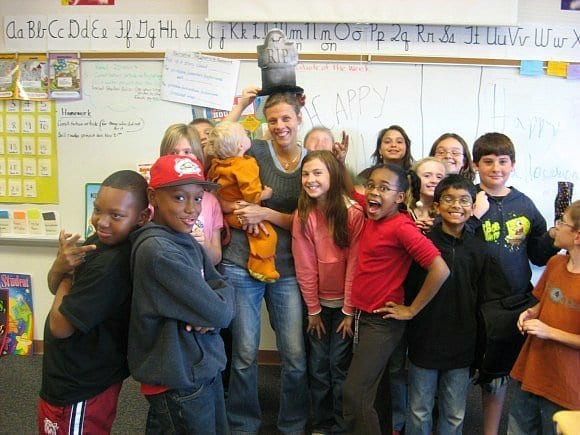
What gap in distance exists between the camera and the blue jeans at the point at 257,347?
205 centimetres

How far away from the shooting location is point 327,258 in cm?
197

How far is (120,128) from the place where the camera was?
2.96 meters

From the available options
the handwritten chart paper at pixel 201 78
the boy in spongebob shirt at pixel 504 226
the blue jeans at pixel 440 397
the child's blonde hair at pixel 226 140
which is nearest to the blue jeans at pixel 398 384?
the blue jeans at pixel 440 397

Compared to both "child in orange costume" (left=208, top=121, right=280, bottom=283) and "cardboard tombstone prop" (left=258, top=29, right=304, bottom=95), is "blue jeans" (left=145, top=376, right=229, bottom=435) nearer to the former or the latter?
"child in orange costume" (left=208, top=121, right=280, bottom=283)

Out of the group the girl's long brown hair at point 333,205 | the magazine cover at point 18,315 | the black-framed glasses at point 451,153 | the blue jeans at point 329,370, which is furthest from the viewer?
the magazine cover at point 18,315

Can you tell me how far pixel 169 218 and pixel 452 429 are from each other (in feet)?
4.67

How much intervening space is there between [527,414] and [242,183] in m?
1.40

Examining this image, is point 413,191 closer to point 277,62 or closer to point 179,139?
point 277,62

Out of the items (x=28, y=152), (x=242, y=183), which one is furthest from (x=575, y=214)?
(x=28, y=152)

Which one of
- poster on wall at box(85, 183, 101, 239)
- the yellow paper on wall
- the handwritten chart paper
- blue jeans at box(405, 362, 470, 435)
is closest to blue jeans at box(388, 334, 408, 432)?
blue jeans at box(405, 362, 470, 435)

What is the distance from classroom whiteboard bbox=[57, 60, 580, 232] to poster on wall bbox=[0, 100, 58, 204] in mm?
261

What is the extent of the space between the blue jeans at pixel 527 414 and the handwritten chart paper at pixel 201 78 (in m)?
2.14

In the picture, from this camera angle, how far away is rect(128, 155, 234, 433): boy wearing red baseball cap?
1330mm

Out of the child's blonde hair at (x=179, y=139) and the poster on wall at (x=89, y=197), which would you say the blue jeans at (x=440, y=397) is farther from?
the poster on wall at (x=89, y=197)
